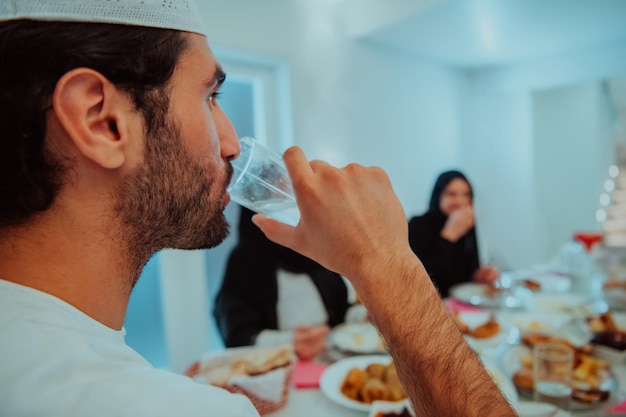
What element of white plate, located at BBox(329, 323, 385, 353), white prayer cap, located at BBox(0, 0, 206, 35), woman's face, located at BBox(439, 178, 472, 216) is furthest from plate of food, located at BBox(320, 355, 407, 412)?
woman's face, located at BBox(439, 178, 472, 216)

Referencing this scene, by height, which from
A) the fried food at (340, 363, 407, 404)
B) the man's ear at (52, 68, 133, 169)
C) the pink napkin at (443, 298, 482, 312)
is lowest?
the pink napkin at (443, 298, 482, 312)

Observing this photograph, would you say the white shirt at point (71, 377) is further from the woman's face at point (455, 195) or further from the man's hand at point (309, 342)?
the woman's face at point (455, 195)

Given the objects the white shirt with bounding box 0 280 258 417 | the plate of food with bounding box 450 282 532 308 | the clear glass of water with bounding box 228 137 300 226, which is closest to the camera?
the white shirt with bounding box 0 280 258 417

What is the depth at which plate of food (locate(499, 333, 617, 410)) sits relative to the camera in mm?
849

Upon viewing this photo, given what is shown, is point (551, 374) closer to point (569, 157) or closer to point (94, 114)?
point (94, 114)

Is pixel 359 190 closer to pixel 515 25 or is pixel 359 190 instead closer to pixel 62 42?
pixel 62 42

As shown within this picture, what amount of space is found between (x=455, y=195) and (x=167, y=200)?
2.12 meters

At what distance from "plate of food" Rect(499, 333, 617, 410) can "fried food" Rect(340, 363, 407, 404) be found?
30cm

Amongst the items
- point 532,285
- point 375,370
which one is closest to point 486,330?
point 375,370

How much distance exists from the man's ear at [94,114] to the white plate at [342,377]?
0.68 meters

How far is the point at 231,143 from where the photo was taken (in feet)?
2.00

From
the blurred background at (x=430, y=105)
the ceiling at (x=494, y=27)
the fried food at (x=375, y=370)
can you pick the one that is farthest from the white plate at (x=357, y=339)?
the ceiling at (x=494, y=27)

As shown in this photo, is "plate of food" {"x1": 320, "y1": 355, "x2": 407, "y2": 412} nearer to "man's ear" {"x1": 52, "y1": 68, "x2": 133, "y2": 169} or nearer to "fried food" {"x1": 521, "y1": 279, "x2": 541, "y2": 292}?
"man's ear" {"x1": 52, "y1": 68, "x2": 133, "y2": 169}

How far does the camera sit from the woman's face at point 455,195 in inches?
→ 92.9
